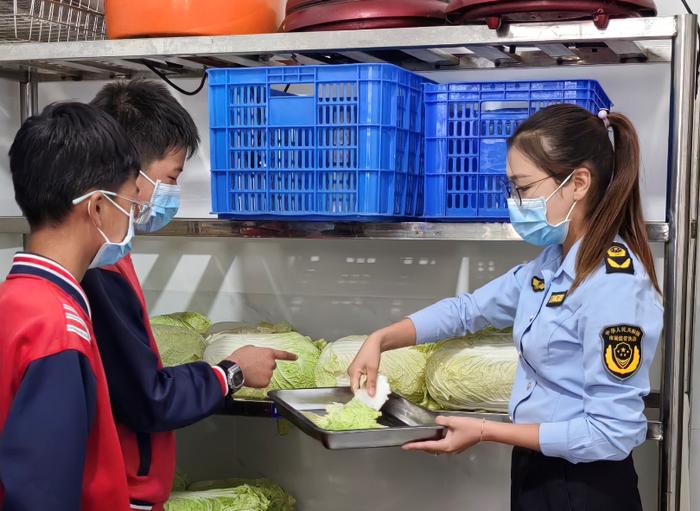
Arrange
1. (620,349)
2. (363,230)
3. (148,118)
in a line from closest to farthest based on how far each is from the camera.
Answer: (620,349) < (148,118) < (363,230)

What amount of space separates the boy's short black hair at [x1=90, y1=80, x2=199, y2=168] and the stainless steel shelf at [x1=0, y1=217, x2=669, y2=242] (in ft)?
1.60

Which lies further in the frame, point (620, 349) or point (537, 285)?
point (537, 285)

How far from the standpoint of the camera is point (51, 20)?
10.2 feet

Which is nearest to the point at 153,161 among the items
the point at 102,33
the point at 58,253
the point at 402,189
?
the point at 58,253

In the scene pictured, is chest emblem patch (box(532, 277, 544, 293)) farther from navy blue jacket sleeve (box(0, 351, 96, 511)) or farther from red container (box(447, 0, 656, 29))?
navy blue jacket sleeve (box(0, 351, 96, 511))

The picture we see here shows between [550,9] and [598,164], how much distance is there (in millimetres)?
468

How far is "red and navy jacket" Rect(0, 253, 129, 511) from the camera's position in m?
1.72

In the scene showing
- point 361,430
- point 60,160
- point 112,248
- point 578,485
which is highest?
point 60,160

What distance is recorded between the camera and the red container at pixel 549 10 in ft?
8.08

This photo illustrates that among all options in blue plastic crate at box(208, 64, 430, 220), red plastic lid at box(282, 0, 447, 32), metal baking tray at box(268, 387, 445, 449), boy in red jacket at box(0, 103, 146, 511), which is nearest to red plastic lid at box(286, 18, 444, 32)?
red plastic lid at box(282, 0, 447, 32)

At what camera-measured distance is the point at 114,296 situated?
2.24 meters

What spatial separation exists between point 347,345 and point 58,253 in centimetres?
134

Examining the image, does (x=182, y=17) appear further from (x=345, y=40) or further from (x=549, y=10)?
(x=549, y=10)

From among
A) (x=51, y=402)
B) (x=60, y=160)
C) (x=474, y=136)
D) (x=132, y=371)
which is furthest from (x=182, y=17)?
(x=51, y=402)
